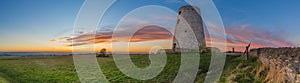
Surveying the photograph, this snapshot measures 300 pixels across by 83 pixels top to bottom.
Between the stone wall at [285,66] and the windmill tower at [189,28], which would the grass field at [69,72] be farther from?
the windmill tower at [189,28]

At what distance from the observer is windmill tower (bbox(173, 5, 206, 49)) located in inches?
1199

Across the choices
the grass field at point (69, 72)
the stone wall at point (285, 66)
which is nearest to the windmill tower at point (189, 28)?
the grass field at point (69, 72)

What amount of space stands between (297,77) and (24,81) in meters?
16.5

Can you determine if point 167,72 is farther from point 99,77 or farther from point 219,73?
point 99,77

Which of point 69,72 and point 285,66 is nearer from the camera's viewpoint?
point 285,66

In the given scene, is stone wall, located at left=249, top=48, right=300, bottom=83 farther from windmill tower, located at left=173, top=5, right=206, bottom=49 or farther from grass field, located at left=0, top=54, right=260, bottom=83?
windmill tower, located at left=173, top=5, right=206, bottom=49

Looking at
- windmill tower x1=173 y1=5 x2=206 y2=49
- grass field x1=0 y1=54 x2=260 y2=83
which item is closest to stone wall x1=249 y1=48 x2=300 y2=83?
grass field x1=0 y1=54 x2=260 y2=83

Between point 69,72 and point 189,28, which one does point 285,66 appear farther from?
point 189,28

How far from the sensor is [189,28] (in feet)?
101

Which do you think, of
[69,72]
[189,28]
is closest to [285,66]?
[69,72]

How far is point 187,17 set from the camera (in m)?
31.5

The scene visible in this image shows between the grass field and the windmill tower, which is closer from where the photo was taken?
the grass field

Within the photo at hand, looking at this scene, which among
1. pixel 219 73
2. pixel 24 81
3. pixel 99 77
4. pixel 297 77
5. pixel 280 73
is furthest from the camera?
pixel 99 77

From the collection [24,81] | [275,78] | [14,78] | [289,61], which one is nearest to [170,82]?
[275,78]
